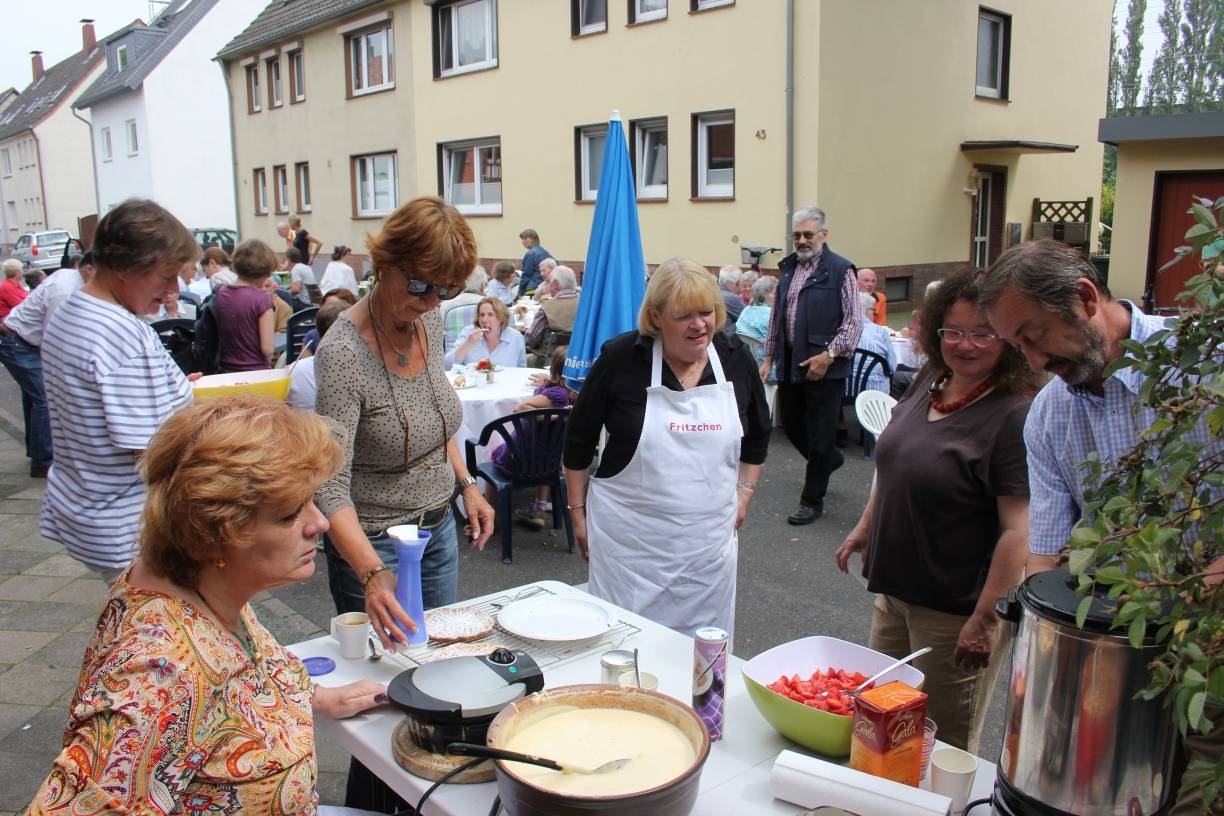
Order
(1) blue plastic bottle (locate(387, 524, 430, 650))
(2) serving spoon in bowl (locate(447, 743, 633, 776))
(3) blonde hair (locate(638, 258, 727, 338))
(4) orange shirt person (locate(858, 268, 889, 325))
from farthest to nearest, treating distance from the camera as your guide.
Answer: (4) orange shirt person (locate(858, 268, 889, 325))
(3) blonde hair (locate(638, 258, 727, 338))
(1) blue plastic bottle (locate(387, 524, 430, 650))
(2) serving spoon in bowl (locate(447, 743, 633, 776))

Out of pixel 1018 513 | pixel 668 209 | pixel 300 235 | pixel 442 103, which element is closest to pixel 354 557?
pixel 1018 513

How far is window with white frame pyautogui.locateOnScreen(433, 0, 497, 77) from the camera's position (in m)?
17.5

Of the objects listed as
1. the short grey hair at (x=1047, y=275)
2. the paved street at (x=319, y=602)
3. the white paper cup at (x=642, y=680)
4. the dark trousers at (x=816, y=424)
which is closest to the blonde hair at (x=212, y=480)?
the white paper cup at (x=642, y=680)

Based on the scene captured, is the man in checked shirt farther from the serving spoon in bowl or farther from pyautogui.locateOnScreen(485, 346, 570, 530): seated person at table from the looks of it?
the serving spoon in bowl

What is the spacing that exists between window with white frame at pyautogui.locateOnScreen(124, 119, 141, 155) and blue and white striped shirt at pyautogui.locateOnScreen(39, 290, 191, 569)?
3186 cm

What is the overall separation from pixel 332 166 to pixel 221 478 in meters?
21.9

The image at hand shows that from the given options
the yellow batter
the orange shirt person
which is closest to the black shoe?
the yellow batter

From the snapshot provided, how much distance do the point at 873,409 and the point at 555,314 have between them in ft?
11.5

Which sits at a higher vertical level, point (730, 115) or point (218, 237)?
point (730, 115)

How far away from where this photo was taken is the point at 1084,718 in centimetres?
128

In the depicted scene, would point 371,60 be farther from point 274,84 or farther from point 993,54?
point 993,54

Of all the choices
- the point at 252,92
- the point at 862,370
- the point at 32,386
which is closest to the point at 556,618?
the point at 862,370

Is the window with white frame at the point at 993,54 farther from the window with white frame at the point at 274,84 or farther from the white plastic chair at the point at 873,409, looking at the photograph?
the window with white frame at the point at 274,84

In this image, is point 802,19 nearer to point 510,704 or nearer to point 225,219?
point 510,704
